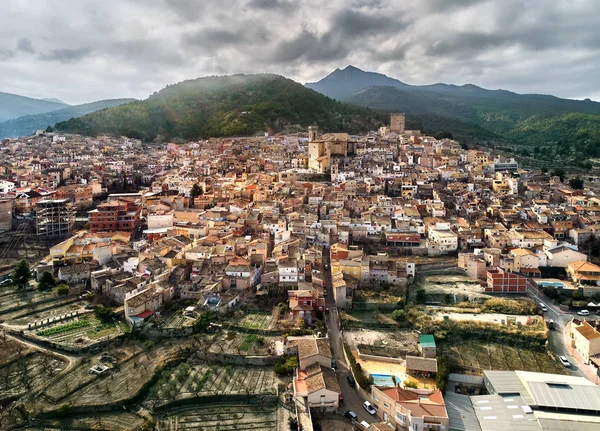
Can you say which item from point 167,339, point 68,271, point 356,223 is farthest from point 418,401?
point 68,271

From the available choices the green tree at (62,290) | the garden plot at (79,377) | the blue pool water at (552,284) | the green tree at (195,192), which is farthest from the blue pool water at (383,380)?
the green tree at (195,192)

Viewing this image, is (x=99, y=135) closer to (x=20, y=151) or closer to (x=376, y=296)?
(x=20, y=151)

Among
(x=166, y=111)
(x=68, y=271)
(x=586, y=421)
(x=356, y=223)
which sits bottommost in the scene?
(x=586, y=421)

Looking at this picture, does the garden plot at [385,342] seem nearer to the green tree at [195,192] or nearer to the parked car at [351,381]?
the parked car at [351,381]

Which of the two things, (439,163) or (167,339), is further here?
(439,163)

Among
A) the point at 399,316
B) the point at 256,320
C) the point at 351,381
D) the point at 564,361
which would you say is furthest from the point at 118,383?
the point at 564,361

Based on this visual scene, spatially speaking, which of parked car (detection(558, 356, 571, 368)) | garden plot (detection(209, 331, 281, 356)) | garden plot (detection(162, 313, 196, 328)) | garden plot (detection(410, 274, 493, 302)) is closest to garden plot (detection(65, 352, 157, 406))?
garden plot (detection(162, 313, 196, 328))

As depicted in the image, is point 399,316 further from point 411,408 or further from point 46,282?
point 46,282
